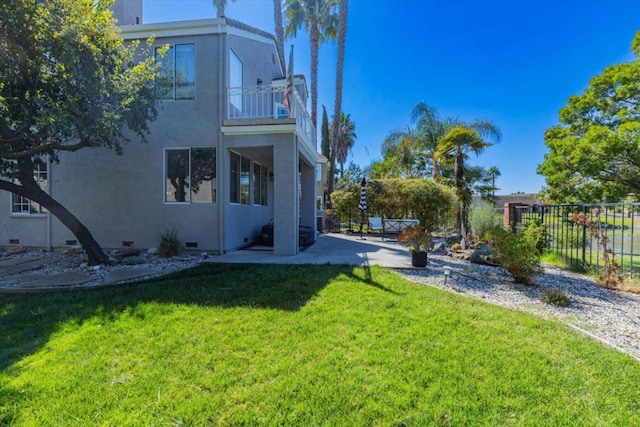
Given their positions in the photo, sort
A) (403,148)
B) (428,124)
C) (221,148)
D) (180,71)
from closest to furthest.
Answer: (221,148) → (180,71) → (428,124) → (403,148)

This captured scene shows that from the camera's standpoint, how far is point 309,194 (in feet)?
40.4

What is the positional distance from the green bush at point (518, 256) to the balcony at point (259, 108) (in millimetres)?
5701

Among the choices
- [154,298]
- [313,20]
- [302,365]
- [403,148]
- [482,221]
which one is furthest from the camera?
[403,148]

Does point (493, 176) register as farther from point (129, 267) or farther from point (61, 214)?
point (61, 214)

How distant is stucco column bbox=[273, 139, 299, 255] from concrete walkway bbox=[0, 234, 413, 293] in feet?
2.02

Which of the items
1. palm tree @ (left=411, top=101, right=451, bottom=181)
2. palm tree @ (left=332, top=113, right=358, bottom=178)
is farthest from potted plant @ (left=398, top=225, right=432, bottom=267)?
palm tree @ (left=332, top=113, right=358, bottom=178)

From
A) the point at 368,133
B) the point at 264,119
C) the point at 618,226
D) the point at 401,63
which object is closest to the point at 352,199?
the point at 401,63

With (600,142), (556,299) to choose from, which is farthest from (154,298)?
(600,142)

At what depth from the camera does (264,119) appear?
8.16 m

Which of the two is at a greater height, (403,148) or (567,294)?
(403,148)

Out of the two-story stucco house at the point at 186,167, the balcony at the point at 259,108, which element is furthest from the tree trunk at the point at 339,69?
the two-story stucco house at the point at 186,167

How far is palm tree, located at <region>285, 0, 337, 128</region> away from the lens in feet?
52.2

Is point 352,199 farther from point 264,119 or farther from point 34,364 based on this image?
point 34,364

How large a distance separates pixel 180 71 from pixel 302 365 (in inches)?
344
